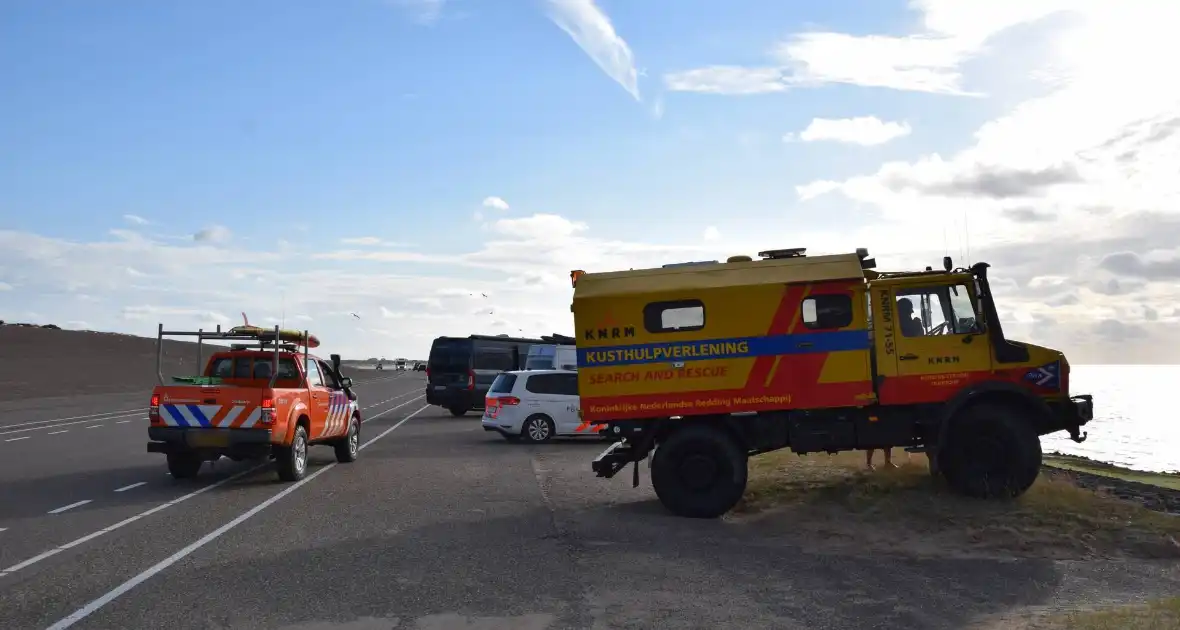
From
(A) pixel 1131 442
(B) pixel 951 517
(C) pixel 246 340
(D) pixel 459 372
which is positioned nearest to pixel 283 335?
(C) pixel 246 340

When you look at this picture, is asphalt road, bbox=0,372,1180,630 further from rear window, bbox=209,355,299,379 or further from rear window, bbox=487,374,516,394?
rear window, bbox=487,374,516,394

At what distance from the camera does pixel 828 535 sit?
10.6m

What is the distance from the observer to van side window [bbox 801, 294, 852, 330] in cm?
1183

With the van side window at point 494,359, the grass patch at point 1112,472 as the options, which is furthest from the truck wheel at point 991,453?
the van side window at point 494,359

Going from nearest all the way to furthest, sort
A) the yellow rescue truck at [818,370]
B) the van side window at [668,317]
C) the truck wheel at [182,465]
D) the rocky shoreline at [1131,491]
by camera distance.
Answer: the yellow rescue truck at [818,370]
the van side window at [668,317]
the rocky shoreline at [1131,491]
the truck wheel at [182,465]

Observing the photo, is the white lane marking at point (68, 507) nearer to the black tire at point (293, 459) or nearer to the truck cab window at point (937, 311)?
the black tire at point (293, 459)

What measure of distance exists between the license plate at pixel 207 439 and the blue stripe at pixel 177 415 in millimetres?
202

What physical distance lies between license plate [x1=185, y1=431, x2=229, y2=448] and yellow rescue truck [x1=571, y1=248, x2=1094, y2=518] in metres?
5.79

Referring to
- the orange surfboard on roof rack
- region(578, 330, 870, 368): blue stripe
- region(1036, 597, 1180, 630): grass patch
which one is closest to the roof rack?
the orange surfboard on roof rack

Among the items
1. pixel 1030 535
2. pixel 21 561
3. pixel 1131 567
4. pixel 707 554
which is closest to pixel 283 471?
pixel 21 561

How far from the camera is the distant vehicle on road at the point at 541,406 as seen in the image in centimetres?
2353

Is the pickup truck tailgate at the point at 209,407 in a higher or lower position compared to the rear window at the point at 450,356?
lower

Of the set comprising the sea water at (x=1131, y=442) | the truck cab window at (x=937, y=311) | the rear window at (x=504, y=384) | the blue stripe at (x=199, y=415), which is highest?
the truck cab window at (x=937, y=311)

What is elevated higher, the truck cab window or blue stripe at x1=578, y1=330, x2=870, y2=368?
the truck cab window
